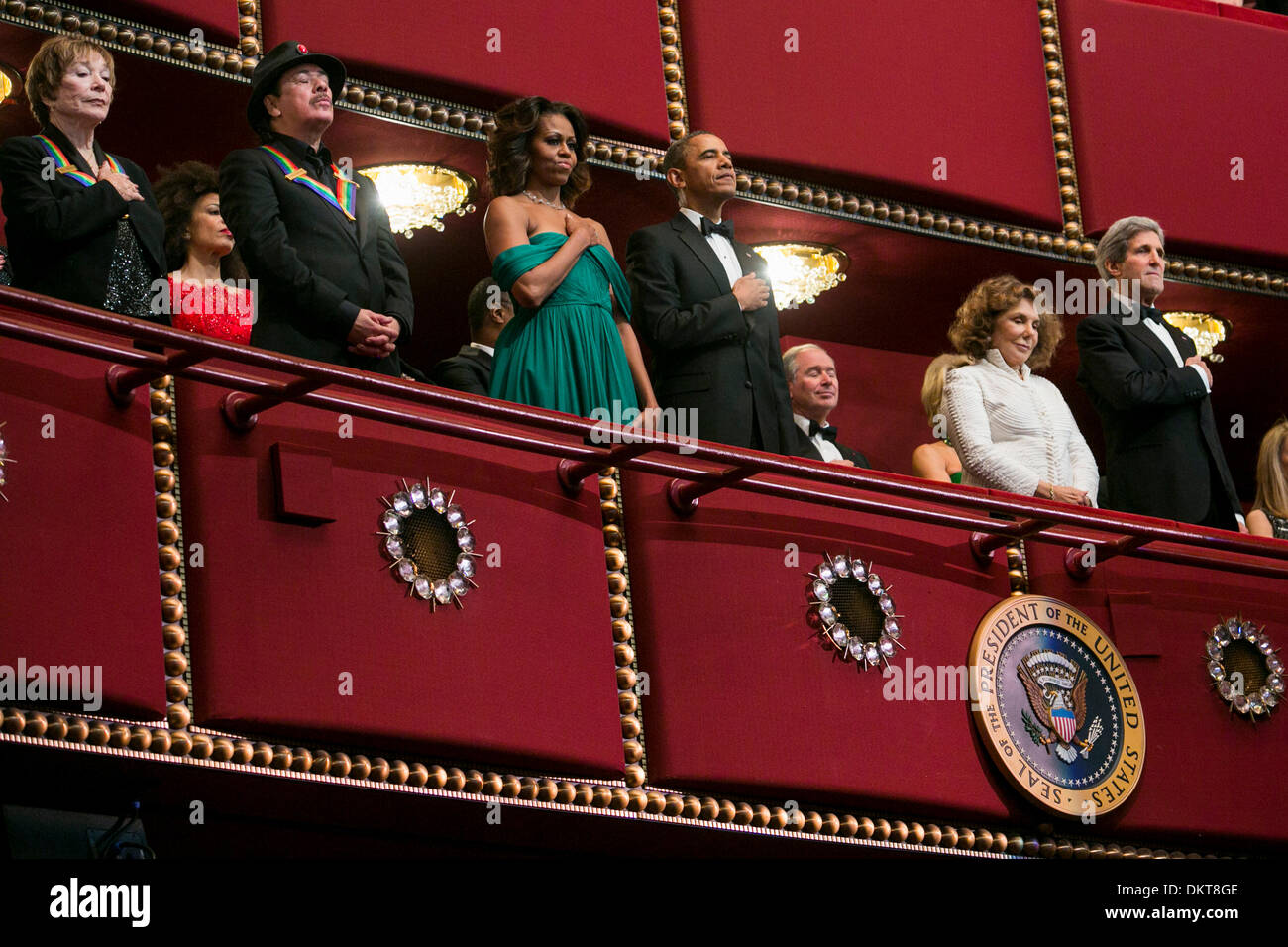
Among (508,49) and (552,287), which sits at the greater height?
(508,49)

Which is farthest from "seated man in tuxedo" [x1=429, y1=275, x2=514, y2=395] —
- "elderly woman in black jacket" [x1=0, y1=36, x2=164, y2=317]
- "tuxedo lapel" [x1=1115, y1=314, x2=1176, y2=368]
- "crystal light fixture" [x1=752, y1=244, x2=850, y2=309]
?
"tuxedo lapel" [x1=1115, y1=314, x2=1176, y2=368]

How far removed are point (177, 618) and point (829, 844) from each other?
5.09 ft

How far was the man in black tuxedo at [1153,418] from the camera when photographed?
17.8 feet

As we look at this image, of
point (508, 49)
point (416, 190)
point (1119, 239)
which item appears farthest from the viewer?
point (416, 190)

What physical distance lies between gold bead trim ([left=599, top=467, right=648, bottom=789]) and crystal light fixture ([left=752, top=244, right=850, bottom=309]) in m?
1.99

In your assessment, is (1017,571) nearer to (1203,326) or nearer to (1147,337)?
(1147,337)

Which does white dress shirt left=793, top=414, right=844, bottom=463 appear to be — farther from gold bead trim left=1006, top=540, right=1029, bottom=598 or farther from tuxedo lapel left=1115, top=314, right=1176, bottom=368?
tuxedo lapel left=1115, top=314, right=1176, bottom=368

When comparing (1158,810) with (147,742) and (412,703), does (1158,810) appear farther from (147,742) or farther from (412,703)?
(147,742)

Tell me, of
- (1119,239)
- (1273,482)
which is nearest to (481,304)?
(1119,239)

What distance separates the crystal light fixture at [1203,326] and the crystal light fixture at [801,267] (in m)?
1.24

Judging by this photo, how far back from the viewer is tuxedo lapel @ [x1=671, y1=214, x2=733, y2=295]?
517 cm

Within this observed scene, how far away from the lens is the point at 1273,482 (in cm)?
623

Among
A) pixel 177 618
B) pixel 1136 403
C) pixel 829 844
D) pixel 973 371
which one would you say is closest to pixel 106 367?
pixel 177 618

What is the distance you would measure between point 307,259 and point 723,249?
1.16 m
